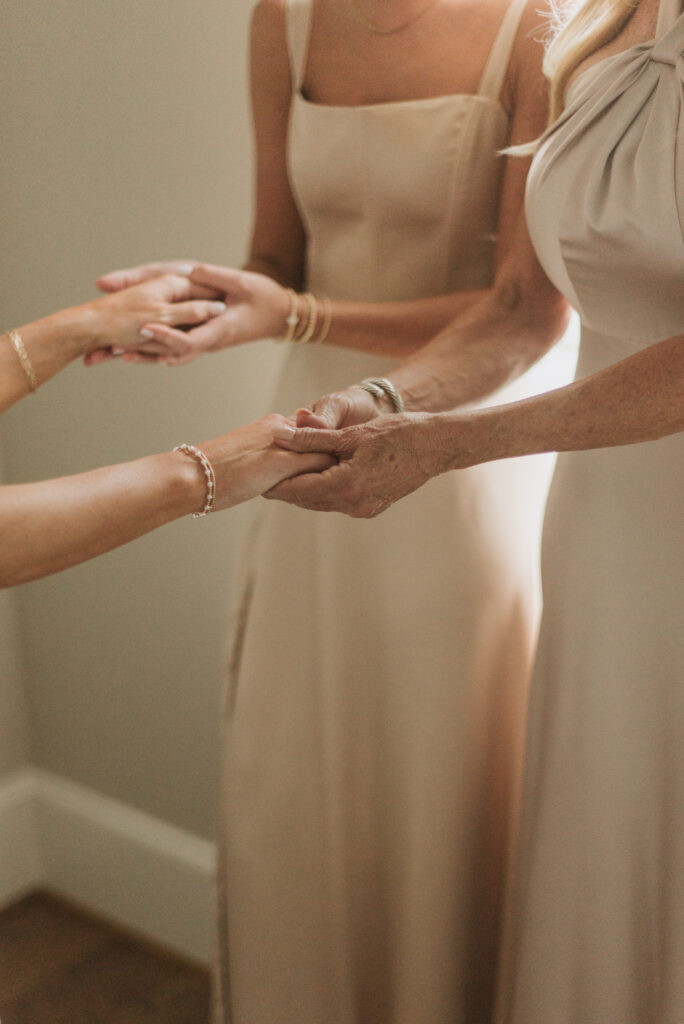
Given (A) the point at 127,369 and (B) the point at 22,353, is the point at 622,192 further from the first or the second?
(A) the point at 127,369

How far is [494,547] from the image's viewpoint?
1.31 meters

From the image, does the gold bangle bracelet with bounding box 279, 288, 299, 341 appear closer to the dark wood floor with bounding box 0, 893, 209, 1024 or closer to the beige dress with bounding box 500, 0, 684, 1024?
the beige dress with bounding box 500, 0, 684, 1024

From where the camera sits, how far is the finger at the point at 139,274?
129 centimetres

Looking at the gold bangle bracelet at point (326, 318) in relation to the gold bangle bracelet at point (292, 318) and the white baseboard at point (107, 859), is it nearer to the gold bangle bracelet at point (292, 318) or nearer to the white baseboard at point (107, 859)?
the gold bangle bracelet at point (292, 318)

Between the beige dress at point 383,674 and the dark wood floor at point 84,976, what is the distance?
1.57 feet

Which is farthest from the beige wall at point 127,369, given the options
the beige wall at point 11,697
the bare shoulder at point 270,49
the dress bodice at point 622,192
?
the dress bodice at point 622,192

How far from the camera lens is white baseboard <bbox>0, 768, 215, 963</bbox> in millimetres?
1982

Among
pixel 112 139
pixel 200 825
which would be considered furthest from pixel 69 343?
pixel 200 825

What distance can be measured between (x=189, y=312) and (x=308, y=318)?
0.52 feet

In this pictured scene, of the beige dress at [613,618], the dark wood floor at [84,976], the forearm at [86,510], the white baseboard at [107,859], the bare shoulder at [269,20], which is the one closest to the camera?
the forearm at [86,510]

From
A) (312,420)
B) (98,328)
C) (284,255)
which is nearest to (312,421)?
(312,420)

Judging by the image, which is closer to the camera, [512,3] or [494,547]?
[512,3]

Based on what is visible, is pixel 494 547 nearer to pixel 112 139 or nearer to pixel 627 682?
pixel 627 682

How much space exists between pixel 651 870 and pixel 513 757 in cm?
35
